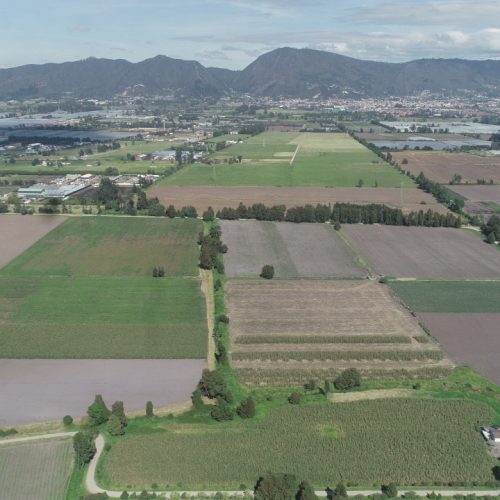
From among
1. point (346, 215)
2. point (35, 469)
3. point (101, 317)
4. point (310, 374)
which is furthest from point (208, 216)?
point (35, 469)

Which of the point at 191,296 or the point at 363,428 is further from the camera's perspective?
the point at 191,296

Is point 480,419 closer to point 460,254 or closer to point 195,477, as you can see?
point 195,477

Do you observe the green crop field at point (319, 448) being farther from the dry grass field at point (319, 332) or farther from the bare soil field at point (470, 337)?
the bare soil field at point (470, 337)

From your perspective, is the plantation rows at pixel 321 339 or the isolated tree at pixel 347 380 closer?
the isolated tree at pixel 347 380

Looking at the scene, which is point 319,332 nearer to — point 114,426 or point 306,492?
point 114,426

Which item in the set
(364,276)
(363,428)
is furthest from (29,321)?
(364,276)

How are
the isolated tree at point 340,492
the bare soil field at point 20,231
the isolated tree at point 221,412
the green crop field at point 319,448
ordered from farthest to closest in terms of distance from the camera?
the bare soil field at point 20,231, the isolated tree at point 221,412, the green crop field at point 319,448, the isolated tree at point 340,492

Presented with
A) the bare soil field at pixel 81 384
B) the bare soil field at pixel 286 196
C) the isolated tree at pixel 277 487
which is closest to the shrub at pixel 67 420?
the bare soil field at pixel 81 384
